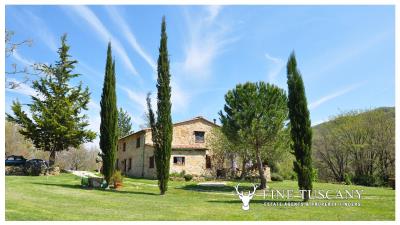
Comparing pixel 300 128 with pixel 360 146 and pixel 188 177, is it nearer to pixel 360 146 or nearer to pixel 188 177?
pixel 188 177

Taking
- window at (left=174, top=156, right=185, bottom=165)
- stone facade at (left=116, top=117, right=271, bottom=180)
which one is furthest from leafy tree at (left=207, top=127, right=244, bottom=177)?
window at (left=174, top=156, right=185, bottom=165)

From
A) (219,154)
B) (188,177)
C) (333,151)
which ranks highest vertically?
(333,151)

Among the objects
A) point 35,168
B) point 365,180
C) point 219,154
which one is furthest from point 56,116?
point 365,180

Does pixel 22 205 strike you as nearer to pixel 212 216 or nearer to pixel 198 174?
pixel 212 216

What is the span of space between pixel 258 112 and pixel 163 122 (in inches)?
293

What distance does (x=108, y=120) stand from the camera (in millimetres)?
23156

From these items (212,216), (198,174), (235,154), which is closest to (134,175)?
(198,174)

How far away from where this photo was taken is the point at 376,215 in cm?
1352

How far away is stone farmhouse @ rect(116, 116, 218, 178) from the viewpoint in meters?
35.9

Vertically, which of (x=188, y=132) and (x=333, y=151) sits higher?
(x=188, y=132)

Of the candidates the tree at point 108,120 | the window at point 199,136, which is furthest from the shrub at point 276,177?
the tree at point 108,120

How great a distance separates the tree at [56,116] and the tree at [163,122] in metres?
14.0

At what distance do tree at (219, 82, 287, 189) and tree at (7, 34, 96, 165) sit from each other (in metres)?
14.6

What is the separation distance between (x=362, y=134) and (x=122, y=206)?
34235 millimetres
